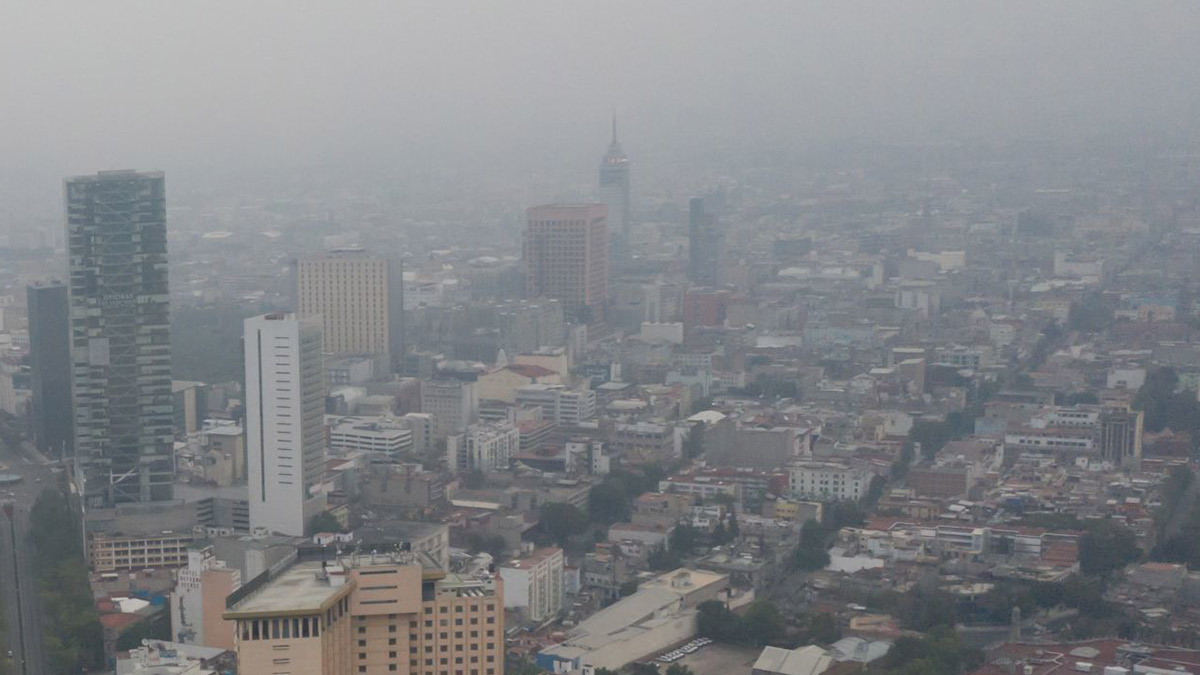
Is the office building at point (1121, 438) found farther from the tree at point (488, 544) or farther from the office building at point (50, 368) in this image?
the office building at point (50, 368)

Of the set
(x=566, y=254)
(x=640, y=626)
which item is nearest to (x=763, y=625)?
(x=640, y=626)

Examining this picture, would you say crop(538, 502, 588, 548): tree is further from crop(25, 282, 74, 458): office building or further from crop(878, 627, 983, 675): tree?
crop(25, 282, 74, 458): office building

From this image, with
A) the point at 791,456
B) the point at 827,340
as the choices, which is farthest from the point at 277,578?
the point at 827,340

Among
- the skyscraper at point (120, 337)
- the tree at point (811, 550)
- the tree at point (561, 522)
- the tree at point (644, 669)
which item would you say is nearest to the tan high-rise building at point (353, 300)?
the skyscraper at point (120, 337)

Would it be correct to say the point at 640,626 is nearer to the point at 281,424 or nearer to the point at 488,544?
the point at 488,544

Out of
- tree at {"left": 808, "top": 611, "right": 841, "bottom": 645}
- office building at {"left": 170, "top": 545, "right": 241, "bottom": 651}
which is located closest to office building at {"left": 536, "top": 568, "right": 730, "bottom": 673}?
tree at {"left": 808, "top": 611, "right": 841, "bottom": 645}
